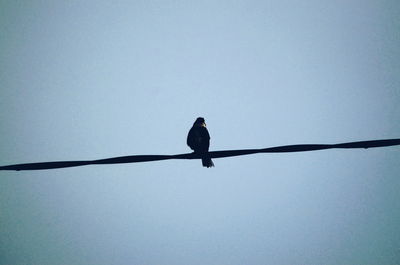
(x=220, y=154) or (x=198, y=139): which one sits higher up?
(x=198, y=139)

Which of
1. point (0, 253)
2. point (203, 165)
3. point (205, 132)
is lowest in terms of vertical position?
point (0, 253)

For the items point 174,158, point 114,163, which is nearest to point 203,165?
point 174,158

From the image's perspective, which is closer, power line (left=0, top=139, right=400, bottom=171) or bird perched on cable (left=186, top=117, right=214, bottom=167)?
power line (left=0, top=139, right=400, bottom=171)

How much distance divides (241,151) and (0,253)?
2784 inches

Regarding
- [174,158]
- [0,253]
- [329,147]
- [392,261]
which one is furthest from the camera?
[392,261]

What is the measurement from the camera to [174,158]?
240 cm

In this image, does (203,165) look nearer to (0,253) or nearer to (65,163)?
(65,163)

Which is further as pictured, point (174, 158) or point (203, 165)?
point (203, 165)

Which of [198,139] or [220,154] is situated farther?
[198,139]

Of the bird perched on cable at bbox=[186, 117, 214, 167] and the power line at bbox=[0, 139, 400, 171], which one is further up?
the bird perched on cable at bbox=[186, 117, 214, 167]

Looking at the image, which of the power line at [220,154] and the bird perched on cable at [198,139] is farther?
the bird perched on cable at [198,139]

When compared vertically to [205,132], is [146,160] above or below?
below

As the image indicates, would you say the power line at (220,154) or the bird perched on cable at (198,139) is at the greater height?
the bird perched on cable at (198,139)

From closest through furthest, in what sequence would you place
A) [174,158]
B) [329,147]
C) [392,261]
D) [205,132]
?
[329,147] < [174,158] < [205,132] < [392,261]
